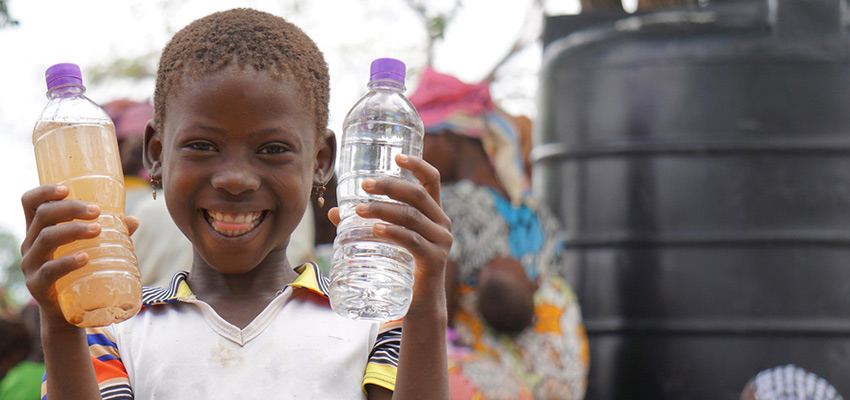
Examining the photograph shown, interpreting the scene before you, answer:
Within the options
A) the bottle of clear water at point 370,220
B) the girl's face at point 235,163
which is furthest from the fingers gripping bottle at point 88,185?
the bottle of clear water at point 370,220

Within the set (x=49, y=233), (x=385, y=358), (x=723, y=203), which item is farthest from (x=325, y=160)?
(x=723, y=203)

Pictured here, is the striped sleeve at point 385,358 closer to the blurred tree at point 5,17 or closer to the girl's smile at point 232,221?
the girl's smile at point 232,221

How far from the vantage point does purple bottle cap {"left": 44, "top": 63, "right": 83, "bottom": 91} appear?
1838 millimetres

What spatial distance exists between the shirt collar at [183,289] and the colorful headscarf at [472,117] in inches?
114

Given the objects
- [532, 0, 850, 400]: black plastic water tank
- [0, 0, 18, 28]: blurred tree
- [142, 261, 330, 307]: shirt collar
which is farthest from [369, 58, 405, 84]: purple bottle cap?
[532, 0, 850, 400]: black plastic water tank

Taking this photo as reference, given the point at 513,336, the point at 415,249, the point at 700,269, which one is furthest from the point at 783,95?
the point at 415,249

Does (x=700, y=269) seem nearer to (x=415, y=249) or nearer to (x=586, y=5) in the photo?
(x=586, y=5)

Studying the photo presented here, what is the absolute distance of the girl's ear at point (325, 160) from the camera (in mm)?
2215

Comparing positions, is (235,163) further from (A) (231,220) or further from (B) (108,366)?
(B) (108,366)

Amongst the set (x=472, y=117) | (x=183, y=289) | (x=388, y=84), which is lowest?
(x=183, y=289)

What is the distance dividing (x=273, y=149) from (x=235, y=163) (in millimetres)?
100

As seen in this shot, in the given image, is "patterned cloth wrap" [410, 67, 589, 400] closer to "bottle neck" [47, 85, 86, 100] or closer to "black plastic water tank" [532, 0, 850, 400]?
"black plastic water tank" [532, 0, 850, 400]

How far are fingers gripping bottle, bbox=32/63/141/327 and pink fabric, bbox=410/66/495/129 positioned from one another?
337 cm

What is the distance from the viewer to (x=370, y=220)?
193 cm
